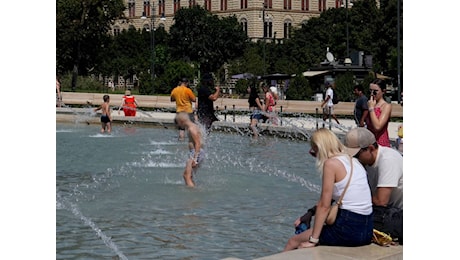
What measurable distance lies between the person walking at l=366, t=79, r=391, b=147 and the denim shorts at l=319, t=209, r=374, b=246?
10.6 ft

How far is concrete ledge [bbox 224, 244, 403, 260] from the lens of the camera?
240 inches

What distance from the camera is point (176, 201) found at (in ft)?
37.0

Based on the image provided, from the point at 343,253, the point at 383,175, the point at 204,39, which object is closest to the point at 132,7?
the point at 204,39

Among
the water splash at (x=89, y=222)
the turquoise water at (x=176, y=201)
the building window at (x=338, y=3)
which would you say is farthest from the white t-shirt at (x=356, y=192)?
the building window at (x=338, y=3)

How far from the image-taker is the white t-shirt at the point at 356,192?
21.4 ft

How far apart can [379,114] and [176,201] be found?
9.42ft

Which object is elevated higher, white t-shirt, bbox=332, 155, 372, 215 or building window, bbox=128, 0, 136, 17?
building window, bbox=128, 0, 136, 17

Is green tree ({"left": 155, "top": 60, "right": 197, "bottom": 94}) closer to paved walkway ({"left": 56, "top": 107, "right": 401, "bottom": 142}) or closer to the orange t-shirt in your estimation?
paved walkway ({"left": 56, "top": 107, "right": 401, "bottom": 142})

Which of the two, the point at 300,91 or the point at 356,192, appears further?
the point at 300,91

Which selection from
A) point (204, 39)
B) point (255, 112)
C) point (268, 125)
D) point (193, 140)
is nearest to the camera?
point (193, 140)

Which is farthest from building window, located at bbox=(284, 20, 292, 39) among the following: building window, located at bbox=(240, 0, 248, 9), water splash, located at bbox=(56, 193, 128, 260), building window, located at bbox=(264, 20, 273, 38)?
water splash, located at bbox=(56, 193, 128, 260)

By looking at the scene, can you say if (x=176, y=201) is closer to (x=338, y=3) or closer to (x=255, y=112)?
(x=255, y=112)
